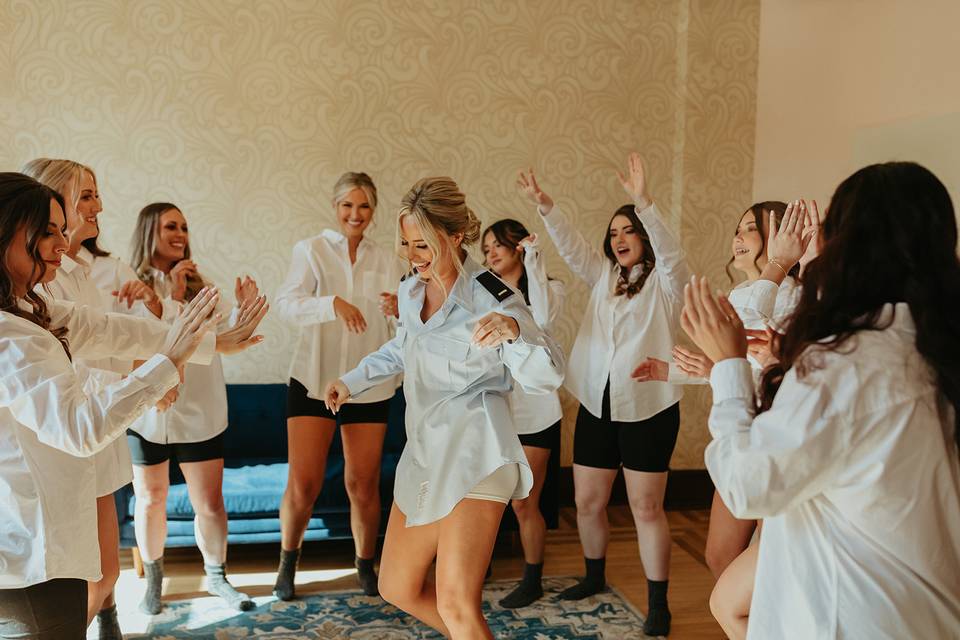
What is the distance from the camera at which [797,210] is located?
2568 millimetres

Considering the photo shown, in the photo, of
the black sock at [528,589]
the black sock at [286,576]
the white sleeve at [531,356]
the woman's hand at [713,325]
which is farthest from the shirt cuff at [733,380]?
the black sock at [286,576]

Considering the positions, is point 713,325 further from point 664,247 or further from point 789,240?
point 664,247

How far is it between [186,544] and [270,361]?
1231 mm

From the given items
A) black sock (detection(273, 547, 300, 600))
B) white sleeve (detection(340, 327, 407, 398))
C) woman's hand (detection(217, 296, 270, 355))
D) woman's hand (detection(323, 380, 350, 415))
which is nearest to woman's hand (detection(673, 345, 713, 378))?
white sleeve (detection(340, 327, 407, 398))

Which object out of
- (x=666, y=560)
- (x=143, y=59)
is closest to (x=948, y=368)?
(x=666, y=560)

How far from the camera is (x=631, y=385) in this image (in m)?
3.35

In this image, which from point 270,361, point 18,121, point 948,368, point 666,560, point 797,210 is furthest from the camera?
point 270,361

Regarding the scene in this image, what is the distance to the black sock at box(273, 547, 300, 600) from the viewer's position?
11.9ft

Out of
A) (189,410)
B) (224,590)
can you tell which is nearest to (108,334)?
(189,410)

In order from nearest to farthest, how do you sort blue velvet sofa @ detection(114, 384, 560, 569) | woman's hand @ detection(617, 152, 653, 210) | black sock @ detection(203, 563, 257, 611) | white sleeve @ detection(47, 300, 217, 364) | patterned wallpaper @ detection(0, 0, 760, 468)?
white sleeve @ detection(47, 300, 217, 364) → woman's hand @ detection(617, 152, 653, 210) → black sock @ detection(203, 563, 257, 611) → blue velvet sofa @ detection(114, 384, 560, 569) → patterned wallpaper @ detection(0, 0, 760, 468)

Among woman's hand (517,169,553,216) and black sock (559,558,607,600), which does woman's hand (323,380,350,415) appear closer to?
woman's hand (517,169,553,216)

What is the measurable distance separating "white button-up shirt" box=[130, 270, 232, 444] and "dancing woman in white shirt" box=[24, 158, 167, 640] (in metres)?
0.32

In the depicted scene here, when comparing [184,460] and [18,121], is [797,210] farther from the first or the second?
[18,121]

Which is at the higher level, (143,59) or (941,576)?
(143,59)
